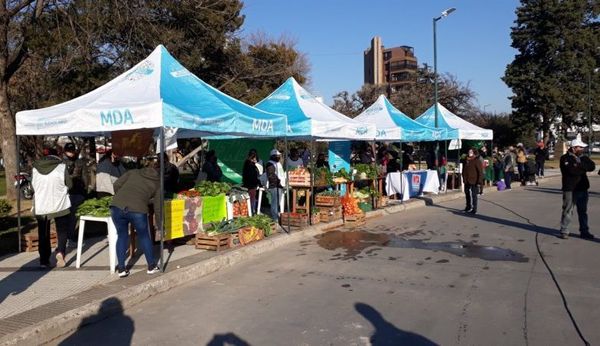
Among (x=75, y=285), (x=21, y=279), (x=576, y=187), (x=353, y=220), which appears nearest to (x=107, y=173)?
(x=21, y=279)

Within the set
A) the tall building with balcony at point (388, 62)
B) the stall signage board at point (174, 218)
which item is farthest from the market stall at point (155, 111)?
the tall building with balcony at point (388, 62)

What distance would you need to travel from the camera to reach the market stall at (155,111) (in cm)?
750

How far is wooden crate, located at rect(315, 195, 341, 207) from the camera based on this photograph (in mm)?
12805

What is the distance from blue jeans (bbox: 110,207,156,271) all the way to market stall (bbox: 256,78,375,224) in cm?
463

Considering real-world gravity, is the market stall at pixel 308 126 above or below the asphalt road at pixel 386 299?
above

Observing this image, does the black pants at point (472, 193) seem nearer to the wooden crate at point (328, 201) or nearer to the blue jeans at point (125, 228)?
the wooden crate at point (328, 201)

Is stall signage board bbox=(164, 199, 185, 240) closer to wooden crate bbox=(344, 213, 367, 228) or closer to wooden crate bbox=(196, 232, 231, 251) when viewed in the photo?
wooden crate bbox=(196, 232, 231, 251)

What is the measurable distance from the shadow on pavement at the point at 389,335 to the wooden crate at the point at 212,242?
3760mm

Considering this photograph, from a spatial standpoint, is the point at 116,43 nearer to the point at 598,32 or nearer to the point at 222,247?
the point at 222,247

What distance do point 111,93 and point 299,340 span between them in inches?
215

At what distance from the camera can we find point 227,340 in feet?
16.8

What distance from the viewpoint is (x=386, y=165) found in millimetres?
18297

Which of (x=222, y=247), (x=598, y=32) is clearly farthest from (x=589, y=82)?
(x=222, y=247)

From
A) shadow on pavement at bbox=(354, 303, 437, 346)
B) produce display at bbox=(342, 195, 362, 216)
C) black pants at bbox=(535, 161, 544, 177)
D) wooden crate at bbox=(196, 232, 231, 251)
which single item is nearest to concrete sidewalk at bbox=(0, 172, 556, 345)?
wooden crate at bbox=(196, 232, 231, 251)
